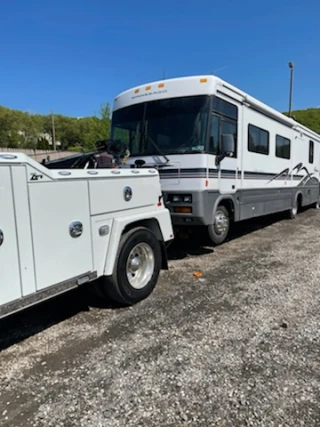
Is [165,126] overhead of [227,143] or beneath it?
overhead

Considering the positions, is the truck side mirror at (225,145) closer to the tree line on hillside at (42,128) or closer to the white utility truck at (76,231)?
the white utility truck at (76,231)

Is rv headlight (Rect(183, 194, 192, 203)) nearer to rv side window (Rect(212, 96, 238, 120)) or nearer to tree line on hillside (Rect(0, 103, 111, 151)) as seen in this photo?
rv side window (Rect(212, 96, 238, 120))

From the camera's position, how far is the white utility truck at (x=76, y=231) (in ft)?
8.36

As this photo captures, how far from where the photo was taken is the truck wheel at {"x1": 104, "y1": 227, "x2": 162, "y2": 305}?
371 cm

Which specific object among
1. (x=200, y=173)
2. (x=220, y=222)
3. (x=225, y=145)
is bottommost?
(x=220, y=222)

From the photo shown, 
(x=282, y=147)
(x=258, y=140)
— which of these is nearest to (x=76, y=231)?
(x=258, y=140)

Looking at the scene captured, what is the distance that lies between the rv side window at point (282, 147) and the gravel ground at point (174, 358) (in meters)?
4.81

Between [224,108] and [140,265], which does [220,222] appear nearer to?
[224,108]

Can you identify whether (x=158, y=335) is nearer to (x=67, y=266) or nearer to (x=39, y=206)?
(x=67, y=266)

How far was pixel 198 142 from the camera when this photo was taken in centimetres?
564

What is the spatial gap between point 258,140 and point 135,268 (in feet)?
16.1

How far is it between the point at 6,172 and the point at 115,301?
2.02 m

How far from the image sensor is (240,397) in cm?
237

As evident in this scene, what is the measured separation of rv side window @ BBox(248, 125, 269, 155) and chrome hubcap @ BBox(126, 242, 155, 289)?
409 cm
